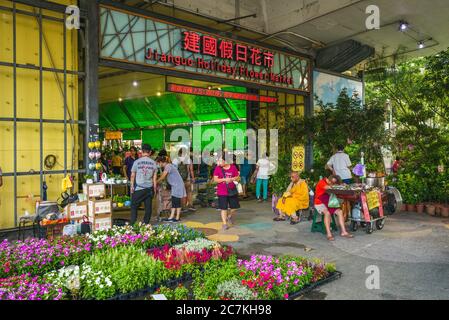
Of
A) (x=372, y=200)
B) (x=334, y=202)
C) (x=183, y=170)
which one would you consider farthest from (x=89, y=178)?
(x=372, y=200)

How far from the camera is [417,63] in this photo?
15883 mm

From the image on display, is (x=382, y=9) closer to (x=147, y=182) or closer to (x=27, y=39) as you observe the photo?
(x=147, y=182)

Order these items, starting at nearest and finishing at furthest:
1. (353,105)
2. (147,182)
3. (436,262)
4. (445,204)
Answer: (436,262)
(147,182)
(445,204)
(353,105)

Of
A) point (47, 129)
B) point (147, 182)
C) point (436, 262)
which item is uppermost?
point (47, 129)

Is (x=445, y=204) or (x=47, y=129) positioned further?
(x=445, y=204)

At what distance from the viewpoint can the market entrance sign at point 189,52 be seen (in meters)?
9.55

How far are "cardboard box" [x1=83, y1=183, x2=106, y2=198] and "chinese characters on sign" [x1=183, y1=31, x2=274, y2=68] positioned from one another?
16.6 feet

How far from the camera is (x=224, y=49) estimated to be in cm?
1208

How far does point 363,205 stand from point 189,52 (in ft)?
21.8

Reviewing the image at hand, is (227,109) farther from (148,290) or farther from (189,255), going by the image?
(148,290)

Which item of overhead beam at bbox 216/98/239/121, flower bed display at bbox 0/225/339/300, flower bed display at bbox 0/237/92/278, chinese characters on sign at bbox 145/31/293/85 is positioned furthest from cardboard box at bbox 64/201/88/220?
overhead beam at bbox 216/98/239/121

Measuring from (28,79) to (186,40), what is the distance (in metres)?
4.49

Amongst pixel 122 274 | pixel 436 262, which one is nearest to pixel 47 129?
pixel 122 274

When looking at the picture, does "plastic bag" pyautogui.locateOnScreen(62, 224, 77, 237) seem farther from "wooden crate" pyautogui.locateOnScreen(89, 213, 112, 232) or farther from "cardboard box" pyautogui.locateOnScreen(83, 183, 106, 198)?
"cardboard box" pyautogui.locateOnScreen(83, 183, 106, 198)
